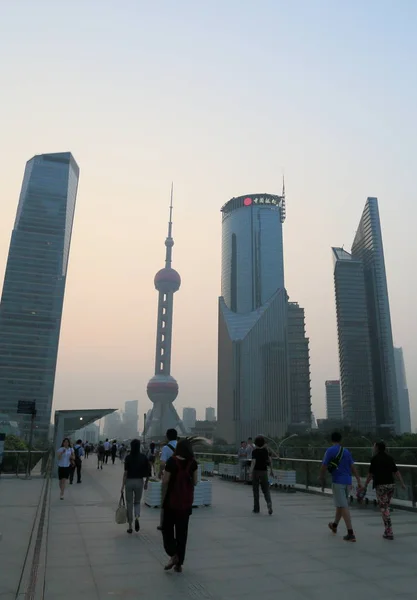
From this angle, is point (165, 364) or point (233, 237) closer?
point (165, 364)

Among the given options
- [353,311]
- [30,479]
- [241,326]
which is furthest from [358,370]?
[30,479]

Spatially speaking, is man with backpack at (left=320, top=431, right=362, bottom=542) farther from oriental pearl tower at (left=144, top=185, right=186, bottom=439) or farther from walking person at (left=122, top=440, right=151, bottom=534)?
oriental pearl tower at (left=144, top=185, right=186, bottom=439)

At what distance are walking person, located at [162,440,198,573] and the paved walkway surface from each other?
9.2 inches

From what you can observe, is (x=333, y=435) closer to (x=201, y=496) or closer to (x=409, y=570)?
(x=409, y=570)

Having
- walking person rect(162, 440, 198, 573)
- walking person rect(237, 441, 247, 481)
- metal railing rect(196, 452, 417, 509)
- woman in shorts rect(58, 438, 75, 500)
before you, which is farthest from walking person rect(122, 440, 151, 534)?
walking person rect(237, 441, 247, 481)

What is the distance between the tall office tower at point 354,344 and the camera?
16650 centimetres

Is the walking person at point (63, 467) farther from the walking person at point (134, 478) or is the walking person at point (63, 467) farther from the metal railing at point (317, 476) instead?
the metal railing at point (317, 476)

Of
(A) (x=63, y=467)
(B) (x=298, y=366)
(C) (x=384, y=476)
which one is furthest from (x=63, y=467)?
(B) (x=298, y=366)

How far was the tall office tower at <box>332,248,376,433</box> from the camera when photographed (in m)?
166

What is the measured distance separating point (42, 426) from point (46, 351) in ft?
84.8

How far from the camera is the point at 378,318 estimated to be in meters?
176

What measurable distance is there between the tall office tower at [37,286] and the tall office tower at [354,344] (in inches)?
4256

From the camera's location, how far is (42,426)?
158 meters

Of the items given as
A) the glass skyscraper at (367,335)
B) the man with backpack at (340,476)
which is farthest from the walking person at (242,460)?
the glass skyscraper at (367,335)
